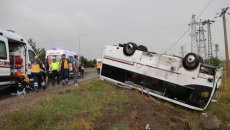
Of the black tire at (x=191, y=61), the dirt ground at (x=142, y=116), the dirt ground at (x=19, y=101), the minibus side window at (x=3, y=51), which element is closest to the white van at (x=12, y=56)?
the minibus side window at (x=3, y=51)

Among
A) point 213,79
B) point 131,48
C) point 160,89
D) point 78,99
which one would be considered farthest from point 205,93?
point 78,99

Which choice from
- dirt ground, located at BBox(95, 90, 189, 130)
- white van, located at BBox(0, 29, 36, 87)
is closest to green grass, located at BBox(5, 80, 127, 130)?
dirt ground, located at BBox(95, 90, 189, 130)

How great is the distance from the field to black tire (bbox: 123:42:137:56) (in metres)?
1.53

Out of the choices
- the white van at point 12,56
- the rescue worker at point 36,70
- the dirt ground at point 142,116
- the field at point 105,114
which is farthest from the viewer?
the rescue worker at point 36,70

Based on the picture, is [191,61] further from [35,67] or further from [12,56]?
[12,56]

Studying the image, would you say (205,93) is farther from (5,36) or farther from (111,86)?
(5,36)

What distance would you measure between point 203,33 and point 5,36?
4094cm

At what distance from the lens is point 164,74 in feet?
39.8

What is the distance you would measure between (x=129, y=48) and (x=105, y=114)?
4.91m

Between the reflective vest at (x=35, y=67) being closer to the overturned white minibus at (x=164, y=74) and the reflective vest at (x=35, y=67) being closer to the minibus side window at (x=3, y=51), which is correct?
the minibus side window at (x=3, y=51)

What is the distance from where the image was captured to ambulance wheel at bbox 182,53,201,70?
37.9 ft

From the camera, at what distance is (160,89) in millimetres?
12477

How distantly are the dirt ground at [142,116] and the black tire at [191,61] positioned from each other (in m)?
1.68

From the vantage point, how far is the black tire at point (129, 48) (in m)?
12.9
